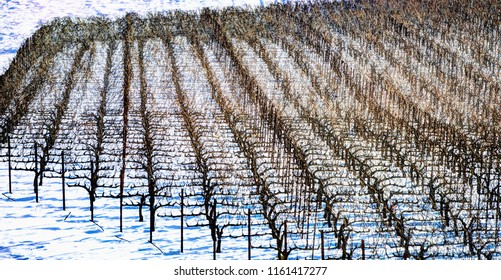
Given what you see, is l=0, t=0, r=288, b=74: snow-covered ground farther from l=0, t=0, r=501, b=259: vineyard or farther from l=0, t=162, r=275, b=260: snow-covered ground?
l=0, t=162, r=275, b=260: snow-covered ground

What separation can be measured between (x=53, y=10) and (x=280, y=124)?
11.8m

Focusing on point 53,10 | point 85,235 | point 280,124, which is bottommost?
point 85,235

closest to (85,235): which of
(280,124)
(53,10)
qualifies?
(280,124)

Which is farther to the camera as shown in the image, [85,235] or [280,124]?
[280,124]

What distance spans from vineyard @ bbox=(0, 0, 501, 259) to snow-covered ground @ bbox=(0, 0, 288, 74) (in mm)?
319

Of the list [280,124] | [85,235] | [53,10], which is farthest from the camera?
[53,10]

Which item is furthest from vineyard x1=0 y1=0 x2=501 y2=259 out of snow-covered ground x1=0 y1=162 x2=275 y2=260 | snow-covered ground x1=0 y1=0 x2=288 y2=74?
snow-covered ground x1=0 y1=0 x2=288 y2=74

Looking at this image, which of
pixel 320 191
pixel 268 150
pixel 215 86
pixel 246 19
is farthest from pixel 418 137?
pixel 246 19

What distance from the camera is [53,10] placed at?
25.8 m

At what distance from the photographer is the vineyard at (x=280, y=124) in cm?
1103

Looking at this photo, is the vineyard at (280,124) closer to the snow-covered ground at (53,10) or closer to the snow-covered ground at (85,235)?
the snow-covered ground at (85,235)

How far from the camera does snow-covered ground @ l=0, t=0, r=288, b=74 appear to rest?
887 inches

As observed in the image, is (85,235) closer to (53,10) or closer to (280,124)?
(280,124)

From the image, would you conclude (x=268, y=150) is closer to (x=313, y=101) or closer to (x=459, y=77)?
(x=313, y=101)
